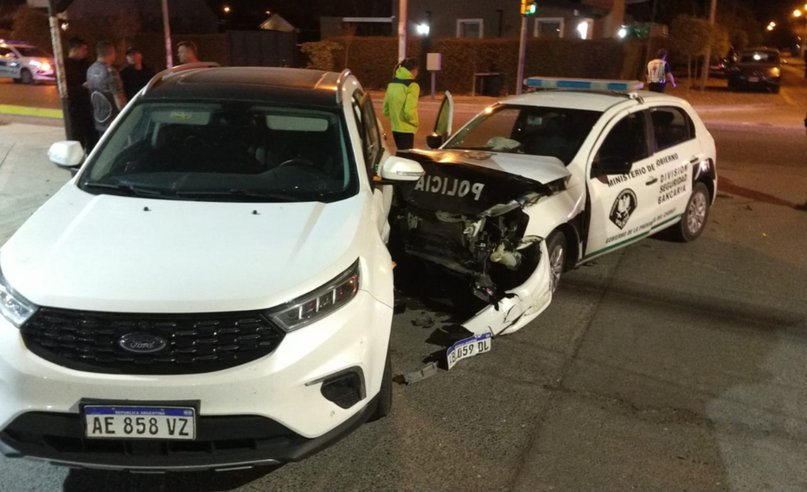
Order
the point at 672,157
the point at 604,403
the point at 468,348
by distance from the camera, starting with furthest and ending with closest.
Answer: the point at 672,157, the point at 468,348, the point at 604,403

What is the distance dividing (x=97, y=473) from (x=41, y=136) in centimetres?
1145

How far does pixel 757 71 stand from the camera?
29047mm

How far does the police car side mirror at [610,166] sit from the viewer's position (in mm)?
6012

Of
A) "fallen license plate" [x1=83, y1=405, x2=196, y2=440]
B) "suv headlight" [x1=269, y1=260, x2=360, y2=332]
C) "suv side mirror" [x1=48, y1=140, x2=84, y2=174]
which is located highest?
"suv side mirror" [x1=48, y1=140, x2=84, y2=174]

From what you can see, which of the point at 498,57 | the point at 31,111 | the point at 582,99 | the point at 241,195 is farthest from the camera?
the point at 498,57

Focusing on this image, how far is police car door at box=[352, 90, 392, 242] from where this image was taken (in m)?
4.38

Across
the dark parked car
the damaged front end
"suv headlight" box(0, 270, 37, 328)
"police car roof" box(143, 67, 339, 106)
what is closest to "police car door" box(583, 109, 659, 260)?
the damaged front end

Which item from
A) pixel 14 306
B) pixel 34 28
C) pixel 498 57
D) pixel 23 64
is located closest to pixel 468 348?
pixel 14 306

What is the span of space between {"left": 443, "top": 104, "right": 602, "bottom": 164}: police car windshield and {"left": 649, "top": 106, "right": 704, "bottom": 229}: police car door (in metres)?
0.84

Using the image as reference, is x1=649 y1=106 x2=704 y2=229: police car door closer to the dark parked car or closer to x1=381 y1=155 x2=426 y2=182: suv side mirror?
x1=381 y1=155 x2=426 y2=182: suv side mirror

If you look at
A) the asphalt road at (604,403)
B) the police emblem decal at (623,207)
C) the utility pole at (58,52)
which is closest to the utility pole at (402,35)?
the utility pole at (58,52)

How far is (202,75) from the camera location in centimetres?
489

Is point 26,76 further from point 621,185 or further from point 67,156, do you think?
point 621,185

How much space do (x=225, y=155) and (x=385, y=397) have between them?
1.72 meters
